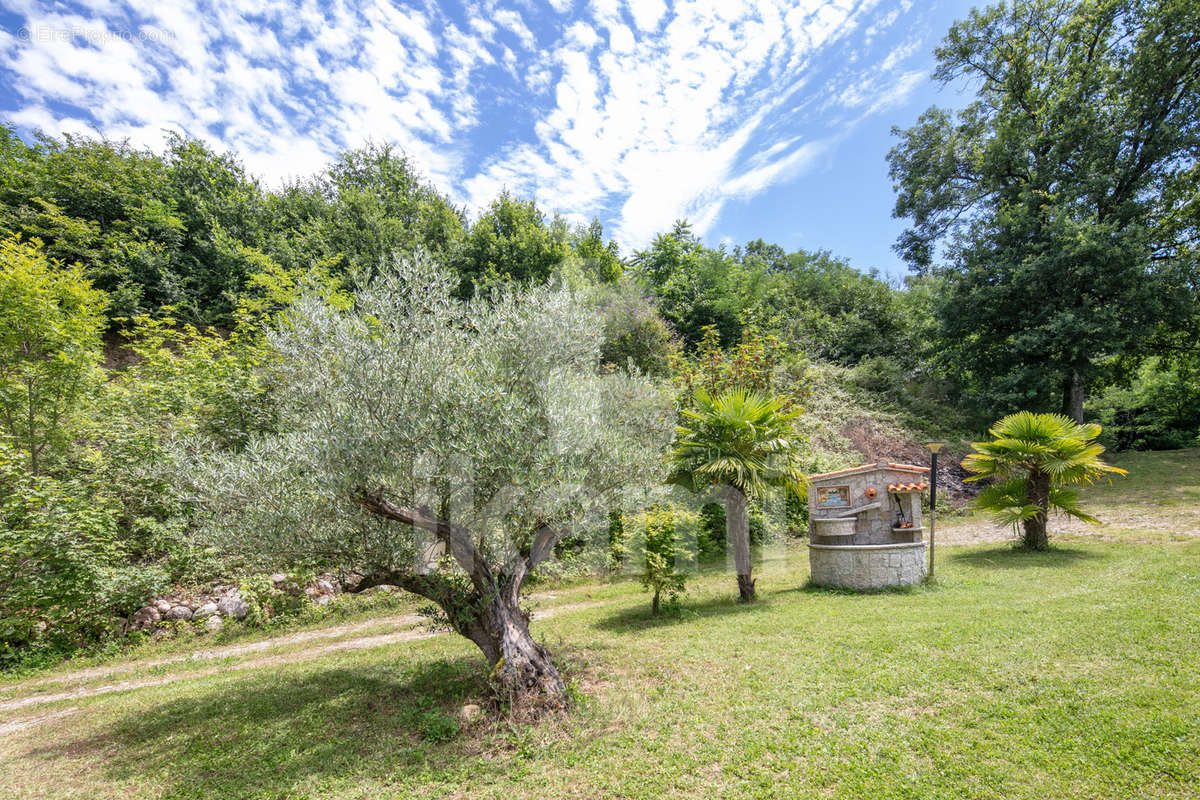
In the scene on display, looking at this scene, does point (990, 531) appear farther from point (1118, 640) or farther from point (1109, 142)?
point (1109, 142)

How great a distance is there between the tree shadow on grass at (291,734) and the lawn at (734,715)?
0.09 feet

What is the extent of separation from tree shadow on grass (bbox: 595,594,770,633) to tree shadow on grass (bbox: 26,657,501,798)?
244cm

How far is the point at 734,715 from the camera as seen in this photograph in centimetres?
433

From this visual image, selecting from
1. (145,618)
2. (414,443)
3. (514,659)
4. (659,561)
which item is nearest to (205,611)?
(145,618)

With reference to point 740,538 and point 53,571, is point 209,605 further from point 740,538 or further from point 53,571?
point 740,538

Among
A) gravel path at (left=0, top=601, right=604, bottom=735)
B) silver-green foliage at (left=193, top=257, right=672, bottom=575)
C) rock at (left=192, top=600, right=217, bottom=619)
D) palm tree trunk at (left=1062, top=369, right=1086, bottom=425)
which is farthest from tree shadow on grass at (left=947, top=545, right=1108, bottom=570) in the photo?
rock at (left=192, top=600, right=217, bottom=619)

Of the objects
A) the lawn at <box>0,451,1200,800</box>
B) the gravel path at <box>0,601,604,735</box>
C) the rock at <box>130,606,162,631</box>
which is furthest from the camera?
the rock at <box>130,606,162,631</box>

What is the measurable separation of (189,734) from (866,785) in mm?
6249

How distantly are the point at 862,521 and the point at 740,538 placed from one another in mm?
2827

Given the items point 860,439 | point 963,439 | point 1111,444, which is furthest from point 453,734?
point 1111,444

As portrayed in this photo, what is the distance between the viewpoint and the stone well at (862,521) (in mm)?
8336

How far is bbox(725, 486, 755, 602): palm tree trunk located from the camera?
8266 mm

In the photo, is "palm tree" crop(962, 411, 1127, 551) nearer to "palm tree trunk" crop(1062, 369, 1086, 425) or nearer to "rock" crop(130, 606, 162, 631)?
"palm tree trunk" crop(1062, 369, 1086, 425)

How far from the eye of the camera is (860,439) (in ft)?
52.7
